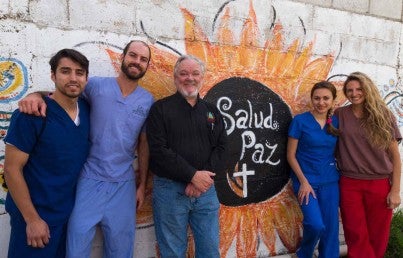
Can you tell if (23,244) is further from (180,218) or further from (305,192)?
(305,192)

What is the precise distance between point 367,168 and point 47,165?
2.63 m

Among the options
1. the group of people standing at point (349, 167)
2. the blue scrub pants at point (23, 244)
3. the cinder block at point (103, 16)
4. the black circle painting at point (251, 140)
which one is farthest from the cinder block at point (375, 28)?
the blue scrub pants at point (23, 244)

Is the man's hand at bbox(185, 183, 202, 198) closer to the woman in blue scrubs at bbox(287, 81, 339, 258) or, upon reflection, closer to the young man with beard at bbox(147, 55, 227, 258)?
the young man with beard at bbox(147, 55, 227, 258)

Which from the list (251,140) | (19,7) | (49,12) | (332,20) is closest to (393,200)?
(251,140)

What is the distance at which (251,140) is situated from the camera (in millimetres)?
3277

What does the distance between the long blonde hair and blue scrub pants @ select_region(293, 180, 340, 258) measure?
54 cm

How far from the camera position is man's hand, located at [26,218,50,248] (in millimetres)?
1973

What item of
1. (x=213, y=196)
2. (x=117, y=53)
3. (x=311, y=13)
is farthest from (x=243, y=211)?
(x=311, y=13)

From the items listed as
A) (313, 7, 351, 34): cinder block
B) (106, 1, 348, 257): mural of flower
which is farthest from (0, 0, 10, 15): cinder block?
A: (313, 7, 351, 34): cinder block

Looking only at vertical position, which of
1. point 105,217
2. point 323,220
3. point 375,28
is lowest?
point 323,220

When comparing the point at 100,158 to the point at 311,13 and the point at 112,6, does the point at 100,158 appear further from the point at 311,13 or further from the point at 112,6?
the point at 311,13

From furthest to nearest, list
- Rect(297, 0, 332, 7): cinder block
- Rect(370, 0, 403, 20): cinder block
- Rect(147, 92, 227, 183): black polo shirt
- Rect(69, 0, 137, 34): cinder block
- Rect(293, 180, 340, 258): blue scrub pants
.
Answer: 1. Rect(370, 0, 403, 20): cinder block
2. Rect(297, 0, 332, 7): cinder block
3. Rect(293, 180, 340, 258): blue scrub pants
4. Rect(69, 0, 137, 34): cinder block
5. Rect(147, 92, 227, 183): black polo shirt

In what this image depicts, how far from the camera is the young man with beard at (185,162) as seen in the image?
7.70ft

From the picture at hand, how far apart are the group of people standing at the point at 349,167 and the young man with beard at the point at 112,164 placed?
1512mm
